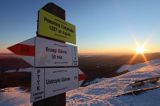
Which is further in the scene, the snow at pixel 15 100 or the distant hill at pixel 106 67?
the distant hill at pixel 106 67

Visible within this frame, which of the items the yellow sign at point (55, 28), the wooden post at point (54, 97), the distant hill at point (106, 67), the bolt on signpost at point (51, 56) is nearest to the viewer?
the bolt on signpost at point (51, 56)

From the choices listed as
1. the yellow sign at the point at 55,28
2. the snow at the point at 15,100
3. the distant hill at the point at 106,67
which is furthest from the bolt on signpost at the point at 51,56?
the distant hill at the point at 106,67

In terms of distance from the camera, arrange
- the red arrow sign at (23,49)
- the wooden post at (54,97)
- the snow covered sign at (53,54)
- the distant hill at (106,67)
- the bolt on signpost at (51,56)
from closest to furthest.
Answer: the red arrow sign at (23,49), the bolt on signpost at (51,56), the snow covered sign at (53,54), the wooden post at (54,97), the distant hill at (106,67)

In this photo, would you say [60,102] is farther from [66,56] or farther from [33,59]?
[33,59]

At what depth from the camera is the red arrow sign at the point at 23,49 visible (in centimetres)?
271

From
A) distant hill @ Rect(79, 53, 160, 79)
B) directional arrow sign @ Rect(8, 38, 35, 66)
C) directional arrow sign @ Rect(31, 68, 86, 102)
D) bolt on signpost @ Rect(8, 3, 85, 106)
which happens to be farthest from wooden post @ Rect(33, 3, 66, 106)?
distant hill @ Rect(79, 53, 160, 79)

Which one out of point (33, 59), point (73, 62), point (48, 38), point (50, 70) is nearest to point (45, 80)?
point (50, 70)

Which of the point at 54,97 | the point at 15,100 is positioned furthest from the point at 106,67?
the point at 54,97

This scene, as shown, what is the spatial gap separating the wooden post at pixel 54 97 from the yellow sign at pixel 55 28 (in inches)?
4.6

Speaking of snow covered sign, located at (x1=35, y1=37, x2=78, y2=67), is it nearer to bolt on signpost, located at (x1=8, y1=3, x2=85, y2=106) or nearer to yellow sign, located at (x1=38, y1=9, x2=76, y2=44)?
bolt on signpost, located at (x1=8, y1=3, x2=85, y2=106)

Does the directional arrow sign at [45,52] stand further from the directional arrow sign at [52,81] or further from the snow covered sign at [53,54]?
the directional arrow sign at [52,81]

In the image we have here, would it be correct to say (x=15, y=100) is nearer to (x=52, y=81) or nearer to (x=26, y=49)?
(x=52, y=81)

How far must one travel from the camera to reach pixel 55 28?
140 inches

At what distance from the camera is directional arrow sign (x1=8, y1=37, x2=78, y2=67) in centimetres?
278
